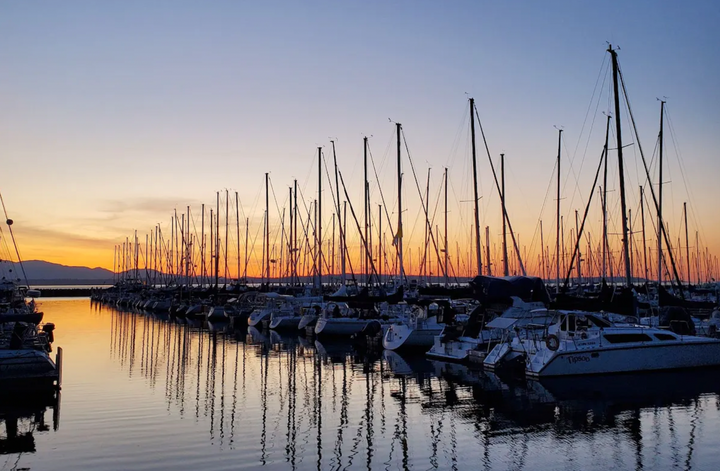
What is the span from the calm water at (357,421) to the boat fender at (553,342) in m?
1.84

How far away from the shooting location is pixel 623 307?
28.5 m

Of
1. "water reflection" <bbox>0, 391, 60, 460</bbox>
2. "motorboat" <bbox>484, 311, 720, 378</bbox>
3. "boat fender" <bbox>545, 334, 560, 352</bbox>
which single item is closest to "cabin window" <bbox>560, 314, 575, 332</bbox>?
"motorboat" <bbox>484, 311, 720, 378</bbox>

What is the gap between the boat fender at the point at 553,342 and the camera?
82.7ft

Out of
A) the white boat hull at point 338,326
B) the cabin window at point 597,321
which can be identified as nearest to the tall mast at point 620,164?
the cabin window at point 597,321

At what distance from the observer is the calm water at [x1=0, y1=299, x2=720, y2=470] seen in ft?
46.4

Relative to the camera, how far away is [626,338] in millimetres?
26109

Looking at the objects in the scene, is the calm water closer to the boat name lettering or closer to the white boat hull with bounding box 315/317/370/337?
the boat name lettering

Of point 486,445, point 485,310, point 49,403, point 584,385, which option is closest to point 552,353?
point 584,385

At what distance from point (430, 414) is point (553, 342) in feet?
27.6

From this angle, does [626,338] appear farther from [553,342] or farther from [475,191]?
[475,191]

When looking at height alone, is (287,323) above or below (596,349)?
below

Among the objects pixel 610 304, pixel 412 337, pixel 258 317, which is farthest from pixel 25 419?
pixel 258 317

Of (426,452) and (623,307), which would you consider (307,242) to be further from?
(426,452)

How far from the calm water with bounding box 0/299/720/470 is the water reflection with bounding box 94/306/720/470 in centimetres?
5
